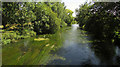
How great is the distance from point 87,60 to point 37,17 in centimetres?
2390

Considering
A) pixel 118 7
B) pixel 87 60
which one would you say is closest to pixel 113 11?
pixel 118 7

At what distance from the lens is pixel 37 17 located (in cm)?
3038

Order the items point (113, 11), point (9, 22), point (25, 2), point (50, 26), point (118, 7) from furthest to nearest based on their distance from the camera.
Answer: point (50, 26) → point (25, 2) → point (9, 22) → point (113, 11) → point (118, 7)

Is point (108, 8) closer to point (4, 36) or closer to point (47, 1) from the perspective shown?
point (4, 36)

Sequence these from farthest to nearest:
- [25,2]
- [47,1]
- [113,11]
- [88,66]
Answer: [47,1]
[25,2]
[113,11]
[88,66]

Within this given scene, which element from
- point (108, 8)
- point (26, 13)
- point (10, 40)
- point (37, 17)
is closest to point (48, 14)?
point (37, 17)

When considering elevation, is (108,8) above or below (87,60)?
above

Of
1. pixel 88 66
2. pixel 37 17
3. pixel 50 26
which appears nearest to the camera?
pixel 88 66

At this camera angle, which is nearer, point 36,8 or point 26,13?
point 26,13

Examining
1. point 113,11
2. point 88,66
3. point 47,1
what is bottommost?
point 88,66

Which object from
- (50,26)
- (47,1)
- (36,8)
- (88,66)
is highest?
(47,1)

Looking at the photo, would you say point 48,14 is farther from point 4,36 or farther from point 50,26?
point 4,36

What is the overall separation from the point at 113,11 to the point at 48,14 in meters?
22.0

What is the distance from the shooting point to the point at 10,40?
19.4m
